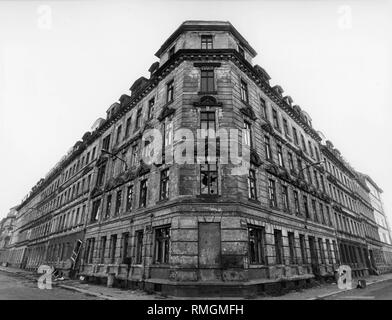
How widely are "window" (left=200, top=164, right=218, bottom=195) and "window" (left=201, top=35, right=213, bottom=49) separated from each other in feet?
31.0

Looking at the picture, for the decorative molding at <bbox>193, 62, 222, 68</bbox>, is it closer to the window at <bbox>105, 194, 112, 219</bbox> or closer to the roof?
the roof

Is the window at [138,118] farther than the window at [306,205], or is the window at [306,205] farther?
the window at [138,118]

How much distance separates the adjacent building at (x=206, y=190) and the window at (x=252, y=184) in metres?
0.07

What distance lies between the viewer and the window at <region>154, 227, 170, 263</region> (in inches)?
552

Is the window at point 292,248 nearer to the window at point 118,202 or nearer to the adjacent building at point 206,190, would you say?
the adjacent building at point 206,190

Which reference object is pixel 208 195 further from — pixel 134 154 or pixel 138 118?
pixel 138 118

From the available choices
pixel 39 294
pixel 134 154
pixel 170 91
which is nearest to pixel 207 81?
pixel 170 91

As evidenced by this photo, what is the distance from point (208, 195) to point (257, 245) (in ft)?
13.4

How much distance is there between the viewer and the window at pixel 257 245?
13.8m

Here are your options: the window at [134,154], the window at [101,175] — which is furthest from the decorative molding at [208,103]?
the window at [101,175]

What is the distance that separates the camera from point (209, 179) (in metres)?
14.2

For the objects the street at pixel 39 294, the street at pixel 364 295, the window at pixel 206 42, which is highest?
the window at pixel 206 42

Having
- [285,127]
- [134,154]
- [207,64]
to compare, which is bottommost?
[134,154]
